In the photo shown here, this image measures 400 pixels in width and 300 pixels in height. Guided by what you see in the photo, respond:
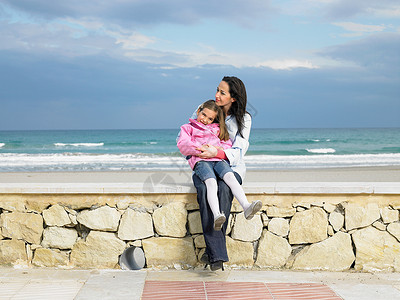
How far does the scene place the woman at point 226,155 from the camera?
10.9 ft

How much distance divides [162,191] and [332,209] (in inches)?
54.0

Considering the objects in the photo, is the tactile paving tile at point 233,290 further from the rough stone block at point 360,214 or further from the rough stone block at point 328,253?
the rough stone block at point 360,214

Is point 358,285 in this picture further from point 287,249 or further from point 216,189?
point 216,189

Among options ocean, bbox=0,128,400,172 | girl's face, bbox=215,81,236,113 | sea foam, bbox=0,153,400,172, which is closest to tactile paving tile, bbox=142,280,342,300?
girl's face, bbox=215,81,236,113

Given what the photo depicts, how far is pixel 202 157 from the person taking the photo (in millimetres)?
3488

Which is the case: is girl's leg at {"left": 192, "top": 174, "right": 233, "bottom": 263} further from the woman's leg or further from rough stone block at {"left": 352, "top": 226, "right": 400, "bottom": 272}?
rough stone block at {"left": 352, "top": 226, "right": 400, "bottom": 272}

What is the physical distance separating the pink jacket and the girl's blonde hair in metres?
0.04

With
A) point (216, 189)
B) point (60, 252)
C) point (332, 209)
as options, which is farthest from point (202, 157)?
point (60, 252)

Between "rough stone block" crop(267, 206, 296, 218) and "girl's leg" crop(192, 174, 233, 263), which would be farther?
"rough stone block" crop(267, 206, 296, 218)

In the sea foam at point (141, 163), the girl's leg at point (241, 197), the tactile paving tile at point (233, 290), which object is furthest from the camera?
the sea foam at point (141, 163)

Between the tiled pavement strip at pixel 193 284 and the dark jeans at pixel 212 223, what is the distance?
0.64 feet

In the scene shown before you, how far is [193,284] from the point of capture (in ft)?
10.4

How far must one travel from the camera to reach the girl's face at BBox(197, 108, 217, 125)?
352 cm

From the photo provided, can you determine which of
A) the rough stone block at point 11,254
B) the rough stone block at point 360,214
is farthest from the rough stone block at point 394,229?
the rough stone block at point 11,254
